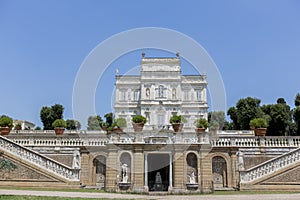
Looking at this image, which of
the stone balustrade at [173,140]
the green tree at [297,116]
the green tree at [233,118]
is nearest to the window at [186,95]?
the green tree at [233,118]

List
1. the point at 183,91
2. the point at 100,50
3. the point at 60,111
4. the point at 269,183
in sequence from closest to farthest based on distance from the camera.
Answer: the point at 269,183 → the point at 100,50 → the point at 60,111 → the point at 183,91

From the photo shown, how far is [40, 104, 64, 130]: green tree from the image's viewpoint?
1714 inches

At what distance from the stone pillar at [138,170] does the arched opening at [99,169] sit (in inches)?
96.0

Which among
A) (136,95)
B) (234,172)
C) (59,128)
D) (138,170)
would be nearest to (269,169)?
(234,172)

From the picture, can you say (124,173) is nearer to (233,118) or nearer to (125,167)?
(125,167)

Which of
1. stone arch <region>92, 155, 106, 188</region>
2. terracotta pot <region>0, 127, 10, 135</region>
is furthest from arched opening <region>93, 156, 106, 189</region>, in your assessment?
terracotta pot <region>0, 127, 10, 135</region>

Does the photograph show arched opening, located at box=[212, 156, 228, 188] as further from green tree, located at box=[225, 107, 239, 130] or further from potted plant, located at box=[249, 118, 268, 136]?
green tree, located at box=[225, 107, 239, 130]

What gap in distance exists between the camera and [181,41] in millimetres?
16984

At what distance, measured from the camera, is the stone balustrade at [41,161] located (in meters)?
15.8

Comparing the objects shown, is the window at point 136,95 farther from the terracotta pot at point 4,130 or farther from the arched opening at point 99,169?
the arched opening at point 99,169

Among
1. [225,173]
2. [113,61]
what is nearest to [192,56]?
[113,61]

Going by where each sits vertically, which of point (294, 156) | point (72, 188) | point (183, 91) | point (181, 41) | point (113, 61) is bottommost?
point (72, 188)

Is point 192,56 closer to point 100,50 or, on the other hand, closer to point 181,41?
point 181,41

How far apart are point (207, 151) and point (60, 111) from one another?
3281 cm
